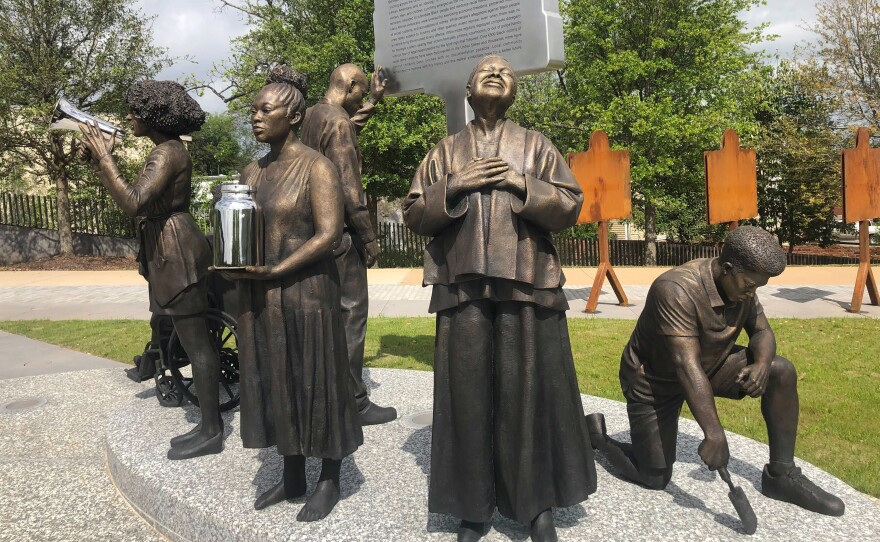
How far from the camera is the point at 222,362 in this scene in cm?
503

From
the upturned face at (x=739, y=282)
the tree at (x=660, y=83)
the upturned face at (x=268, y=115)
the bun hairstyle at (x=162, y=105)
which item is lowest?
the upturned face at (x=739, y=282)

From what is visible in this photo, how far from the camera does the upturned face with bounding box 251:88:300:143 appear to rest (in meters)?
2.69

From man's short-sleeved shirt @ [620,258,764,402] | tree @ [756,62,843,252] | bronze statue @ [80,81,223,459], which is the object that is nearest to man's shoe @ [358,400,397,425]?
bronze statue @ [80,81,223,459]

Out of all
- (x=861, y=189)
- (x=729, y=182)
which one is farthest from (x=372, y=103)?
(x=861, y=189)

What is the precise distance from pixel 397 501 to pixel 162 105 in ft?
8.43

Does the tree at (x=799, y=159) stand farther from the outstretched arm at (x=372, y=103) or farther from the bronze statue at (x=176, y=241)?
the bronze statue at (x=176, y=241)

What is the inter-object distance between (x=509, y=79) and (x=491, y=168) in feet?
1.36

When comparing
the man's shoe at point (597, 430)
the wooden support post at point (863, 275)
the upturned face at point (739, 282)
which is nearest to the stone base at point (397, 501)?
the man's shoe at point (597, 430)

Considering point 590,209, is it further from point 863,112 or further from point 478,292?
point 863,112

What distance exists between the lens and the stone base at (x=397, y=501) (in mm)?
2668

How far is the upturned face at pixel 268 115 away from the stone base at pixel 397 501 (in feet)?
5.74

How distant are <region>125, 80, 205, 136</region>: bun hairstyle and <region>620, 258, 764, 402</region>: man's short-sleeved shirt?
2822mm

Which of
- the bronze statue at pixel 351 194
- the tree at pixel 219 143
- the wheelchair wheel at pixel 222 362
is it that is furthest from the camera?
the tree at pixel 219 143

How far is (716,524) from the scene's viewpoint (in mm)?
2703
